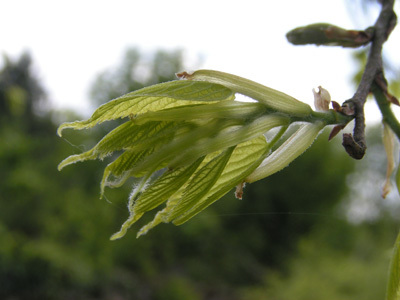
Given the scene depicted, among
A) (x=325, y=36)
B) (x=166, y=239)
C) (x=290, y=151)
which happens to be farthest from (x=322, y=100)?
(x=166, y=239)

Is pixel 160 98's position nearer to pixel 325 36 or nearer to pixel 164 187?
pixel 164 187

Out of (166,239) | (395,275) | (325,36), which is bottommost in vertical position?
(166,239)

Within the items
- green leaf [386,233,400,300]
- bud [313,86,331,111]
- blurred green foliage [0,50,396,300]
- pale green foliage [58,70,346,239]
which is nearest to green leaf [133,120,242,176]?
pale green foliage [58,70,346,239]

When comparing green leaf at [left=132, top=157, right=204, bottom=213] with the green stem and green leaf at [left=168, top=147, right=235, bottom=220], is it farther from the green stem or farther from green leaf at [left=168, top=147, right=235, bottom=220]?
the green stem

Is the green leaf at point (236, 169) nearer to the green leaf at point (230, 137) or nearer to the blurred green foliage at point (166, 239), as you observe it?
the green leaf at point (230, 137)

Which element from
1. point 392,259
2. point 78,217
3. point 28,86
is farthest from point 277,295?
point 28,86

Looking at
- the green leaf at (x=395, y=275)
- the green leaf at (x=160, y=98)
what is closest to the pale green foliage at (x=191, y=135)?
the green leaf at (x=160, y=98)
